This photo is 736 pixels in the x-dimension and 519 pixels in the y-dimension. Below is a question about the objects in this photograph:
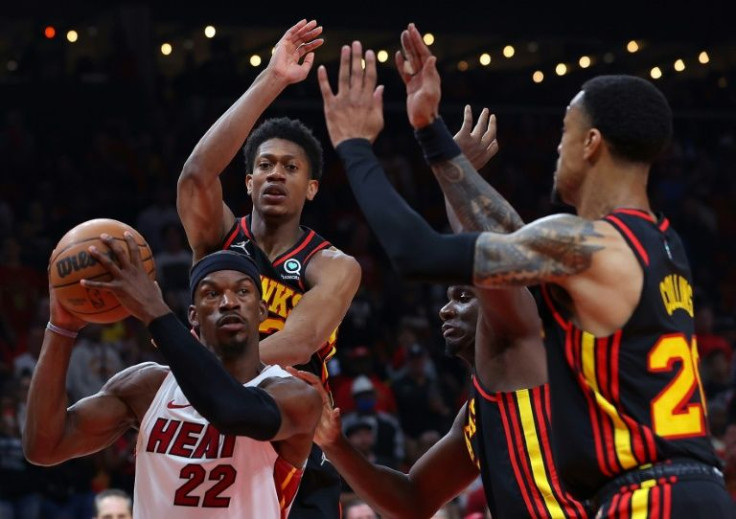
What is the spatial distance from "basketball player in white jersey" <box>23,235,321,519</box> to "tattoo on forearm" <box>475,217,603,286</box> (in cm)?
103

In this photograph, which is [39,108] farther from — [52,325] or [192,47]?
[52,325]

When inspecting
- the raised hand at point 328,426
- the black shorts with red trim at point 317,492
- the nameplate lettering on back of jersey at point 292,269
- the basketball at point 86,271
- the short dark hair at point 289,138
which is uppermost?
the short dark hair at point 289,138

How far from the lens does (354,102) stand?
3975mm

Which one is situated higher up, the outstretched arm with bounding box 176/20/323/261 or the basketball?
the outstretched arm with bounding box 176/20/323/261

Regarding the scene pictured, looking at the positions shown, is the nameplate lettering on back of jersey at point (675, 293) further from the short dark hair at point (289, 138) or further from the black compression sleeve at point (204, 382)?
the short dark hair at point (289, 138)

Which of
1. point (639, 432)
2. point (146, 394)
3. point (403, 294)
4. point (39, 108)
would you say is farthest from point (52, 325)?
point (39, 108)

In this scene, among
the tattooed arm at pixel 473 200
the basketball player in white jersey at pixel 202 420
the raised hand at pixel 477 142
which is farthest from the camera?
the raised hand at pixel 477 142

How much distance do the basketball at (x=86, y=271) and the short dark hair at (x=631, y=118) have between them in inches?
62.4

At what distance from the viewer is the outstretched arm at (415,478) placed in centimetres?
518

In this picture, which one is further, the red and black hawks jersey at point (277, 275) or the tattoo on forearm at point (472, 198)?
the red and black hawks jersey at point (277, 275)

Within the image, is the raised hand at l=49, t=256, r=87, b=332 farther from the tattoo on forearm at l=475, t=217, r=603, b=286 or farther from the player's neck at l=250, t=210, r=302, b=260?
the tattoo on forearm at l=475, t=217, r=603, b=286

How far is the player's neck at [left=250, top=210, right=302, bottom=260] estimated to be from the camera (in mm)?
5602

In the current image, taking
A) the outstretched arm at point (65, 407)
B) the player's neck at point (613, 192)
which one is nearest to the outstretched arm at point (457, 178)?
the player's neck at point (613, 192)

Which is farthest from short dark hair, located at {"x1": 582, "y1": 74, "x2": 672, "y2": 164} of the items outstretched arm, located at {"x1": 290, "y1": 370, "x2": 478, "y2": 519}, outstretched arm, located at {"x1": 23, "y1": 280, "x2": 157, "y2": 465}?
outstretched arm, located at {"x1": 23, "y1": 280, "x2": 157, "y2": 465}
